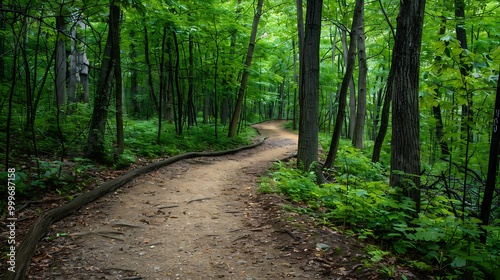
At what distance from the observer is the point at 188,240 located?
4453 millimetres

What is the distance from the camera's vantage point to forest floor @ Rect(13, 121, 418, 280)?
3520 mm

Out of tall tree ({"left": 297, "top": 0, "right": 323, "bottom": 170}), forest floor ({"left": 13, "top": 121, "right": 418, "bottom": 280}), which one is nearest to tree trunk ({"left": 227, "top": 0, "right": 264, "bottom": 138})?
tall tree ({"left": 297, "top": 0, "right": 323, "bottom": 170})

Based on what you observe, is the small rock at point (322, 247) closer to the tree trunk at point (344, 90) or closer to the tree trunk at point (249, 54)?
the tree trunk at point (344, 90)

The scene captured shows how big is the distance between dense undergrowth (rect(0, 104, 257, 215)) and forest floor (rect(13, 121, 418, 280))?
1110 mm

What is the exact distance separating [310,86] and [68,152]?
6747mm

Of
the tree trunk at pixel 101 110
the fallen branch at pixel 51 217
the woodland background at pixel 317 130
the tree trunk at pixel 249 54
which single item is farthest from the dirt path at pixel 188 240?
the tree trunk at pixel 249 54

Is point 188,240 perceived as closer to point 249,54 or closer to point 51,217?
point 51,217

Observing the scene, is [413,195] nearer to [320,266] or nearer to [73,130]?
[320,266]

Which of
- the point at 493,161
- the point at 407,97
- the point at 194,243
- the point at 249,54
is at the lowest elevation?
the point at 194,243

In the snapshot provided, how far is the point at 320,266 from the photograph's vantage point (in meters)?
3.61

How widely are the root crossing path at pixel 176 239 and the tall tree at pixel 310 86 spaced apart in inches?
78.7

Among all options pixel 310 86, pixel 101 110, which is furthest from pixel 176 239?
pixel 310 86

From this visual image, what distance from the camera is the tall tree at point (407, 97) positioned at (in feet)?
14.0

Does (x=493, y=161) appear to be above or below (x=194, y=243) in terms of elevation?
above
